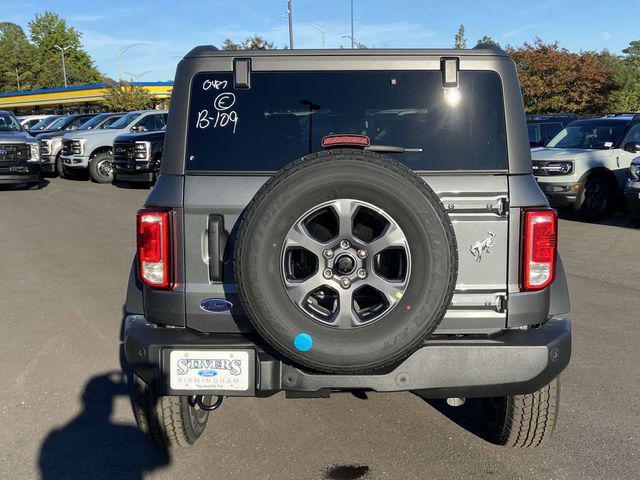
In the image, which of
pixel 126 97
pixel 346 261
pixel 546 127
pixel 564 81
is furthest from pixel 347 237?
pixel 126 97

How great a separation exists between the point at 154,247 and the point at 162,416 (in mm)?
937

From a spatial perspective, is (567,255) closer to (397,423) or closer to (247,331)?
(397,423)

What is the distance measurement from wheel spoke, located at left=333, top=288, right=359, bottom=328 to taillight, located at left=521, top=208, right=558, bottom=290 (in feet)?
2.82

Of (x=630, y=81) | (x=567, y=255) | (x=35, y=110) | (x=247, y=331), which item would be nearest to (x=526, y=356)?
(x=247, y=331)

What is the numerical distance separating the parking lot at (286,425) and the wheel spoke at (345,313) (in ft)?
3.36

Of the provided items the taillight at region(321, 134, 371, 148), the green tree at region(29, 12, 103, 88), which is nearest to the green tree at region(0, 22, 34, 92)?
the green tree at region(29, 12, 103, 88)

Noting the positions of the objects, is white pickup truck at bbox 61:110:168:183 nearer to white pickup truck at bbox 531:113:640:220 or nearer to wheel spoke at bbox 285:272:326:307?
white pickup truck at bbox 531:113:640:220

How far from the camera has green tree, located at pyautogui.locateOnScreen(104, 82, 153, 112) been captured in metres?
39.4

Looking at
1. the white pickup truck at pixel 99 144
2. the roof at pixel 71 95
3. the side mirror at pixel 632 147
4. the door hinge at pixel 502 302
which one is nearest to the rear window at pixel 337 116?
the door hinge at pixel 502 302

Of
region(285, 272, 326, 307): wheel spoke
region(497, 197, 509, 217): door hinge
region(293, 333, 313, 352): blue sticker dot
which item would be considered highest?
region(497, 197, 509, 217): door hinge

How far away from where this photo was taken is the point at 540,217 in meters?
3.08

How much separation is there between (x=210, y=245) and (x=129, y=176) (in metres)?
14.8

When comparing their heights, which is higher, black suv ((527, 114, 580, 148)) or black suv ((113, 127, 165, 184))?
black suv ((527, 114, 580, 148))

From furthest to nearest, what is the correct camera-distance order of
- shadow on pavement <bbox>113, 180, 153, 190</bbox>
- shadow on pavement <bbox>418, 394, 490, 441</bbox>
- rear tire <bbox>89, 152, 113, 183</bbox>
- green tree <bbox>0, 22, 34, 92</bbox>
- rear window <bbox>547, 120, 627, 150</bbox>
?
green tree <bbox>0, 22, 34, 92</bbox>, rear tire <bbox>89, 152, 113, 183</bbox>, shadow on pavement <bbox>113, 180, 153, 190</bbox>, rear window <bbox>547, 120, 627, 150</bbox>, shadow on pavement <bbox>418, 394, 490, 441</bbox>
